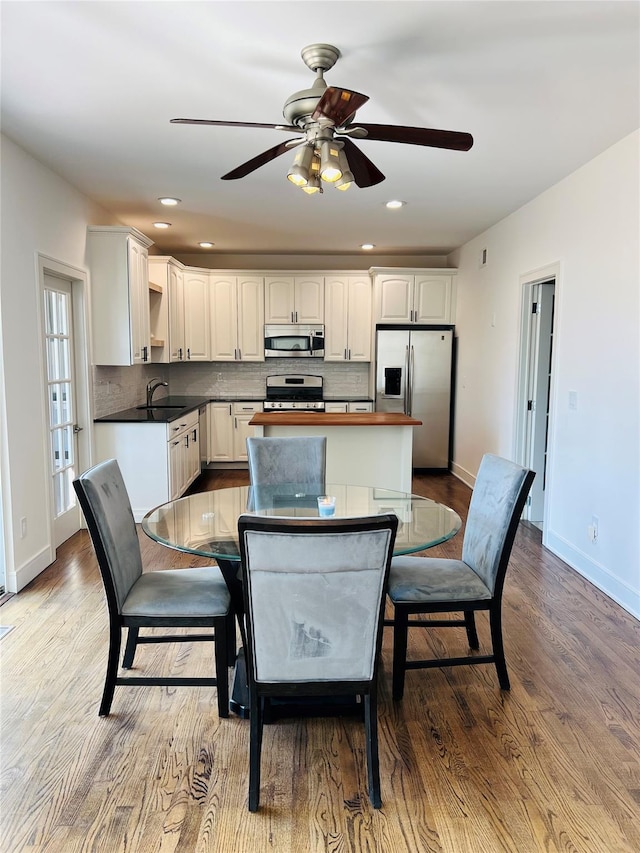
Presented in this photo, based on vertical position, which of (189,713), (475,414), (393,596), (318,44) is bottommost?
(189,713)

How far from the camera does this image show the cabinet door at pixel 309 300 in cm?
651

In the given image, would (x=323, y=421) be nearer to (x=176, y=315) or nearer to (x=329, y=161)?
(x=329, y=161)

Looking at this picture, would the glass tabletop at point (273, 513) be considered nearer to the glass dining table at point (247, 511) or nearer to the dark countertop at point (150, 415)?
the glass dining table at point (247, 511)

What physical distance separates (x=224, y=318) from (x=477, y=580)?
16.7ft

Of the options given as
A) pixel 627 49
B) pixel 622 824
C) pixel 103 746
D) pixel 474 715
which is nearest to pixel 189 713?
pixel 103 746

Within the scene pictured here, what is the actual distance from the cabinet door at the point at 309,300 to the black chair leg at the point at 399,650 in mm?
4850

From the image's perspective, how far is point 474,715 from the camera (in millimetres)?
2129

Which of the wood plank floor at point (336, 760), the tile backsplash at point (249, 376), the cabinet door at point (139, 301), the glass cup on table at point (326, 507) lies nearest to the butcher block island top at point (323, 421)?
the cabinet door at point (139, 301)

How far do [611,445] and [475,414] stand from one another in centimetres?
254

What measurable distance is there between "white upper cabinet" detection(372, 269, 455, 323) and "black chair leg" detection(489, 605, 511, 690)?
4.62 metres

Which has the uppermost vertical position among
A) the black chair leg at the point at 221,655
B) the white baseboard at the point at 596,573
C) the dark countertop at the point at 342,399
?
the dark countertop at the point at 342,399

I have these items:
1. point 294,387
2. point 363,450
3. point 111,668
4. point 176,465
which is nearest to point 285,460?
point 111,668

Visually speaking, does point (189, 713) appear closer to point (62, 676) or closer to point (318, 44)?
point (62, 676)

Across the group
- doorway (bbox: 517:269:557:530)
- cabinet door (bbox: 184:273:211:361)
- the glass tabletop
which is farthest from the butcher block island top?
cabinet door (bbox: 184:273:211:361)
